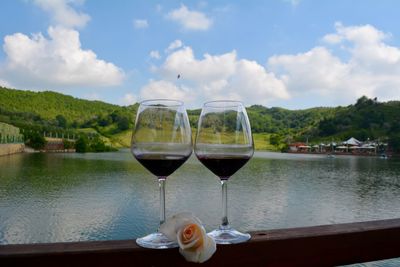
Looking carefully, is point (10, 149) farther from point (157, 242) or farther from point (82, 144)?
point (157, 242)

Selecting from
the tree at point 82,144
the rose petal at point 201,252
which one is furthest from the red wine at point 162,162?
the tree at point 82,144

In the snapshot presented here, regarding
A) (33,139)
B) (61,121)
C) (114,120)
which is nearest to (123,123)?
(114,120)

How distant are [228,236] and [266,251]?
0.36 feet

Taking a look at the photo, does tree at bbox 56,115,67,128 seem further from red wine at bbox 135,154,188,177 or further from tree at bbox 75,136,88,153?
red wine at bbox 135,154,188,177

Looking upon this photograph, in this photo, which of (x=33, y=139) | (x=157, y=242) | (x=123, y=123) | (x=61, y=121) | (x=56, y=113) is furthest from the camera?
(x=56, y=113)

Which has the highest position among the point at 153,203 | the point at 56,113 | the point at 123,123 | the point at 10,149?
the point at 56,113

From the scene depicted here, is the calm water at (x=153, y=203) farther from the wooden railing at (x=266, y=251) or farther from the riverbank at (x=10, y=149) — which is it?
the riverbank at (x=10, y=149)

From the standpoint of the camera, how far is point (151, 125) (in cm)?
107

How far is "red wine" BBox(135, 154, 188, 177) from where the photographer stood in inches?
42.0

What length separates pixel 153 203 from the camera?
2188cm

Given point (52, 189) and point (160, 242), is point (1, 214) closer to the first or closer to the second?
point (52, 189)

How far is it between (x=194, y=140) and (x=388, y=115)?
89.9m

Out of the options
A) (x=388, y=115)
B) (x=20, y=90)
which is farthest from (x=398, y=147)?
(x=20, y=90)

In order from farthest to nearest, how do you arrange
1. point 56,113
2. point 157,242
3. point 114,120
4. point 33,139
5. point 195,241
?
point 56,113, point 114,120, point 33,139, point 157,242, point 195,241
